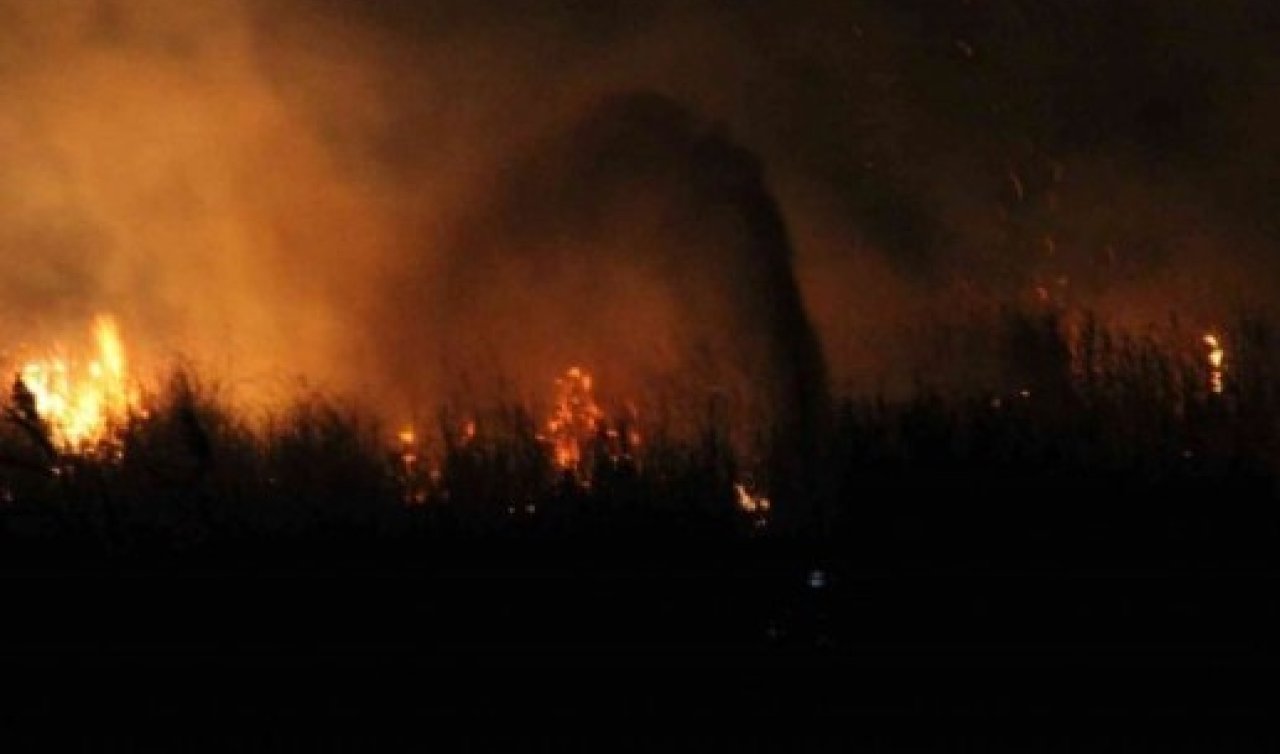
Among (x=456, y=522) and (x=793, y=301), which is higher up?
(x=793, y=301)

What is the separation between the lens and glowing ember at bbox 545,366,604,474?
48.4 feet

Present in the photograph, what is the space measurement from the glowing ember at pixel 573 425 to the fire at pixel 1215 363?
518cm

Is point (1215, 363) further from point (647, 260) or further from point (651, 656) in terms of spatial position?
point (647, 260)

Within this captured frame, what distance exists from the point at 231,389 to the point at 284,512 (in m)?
4.89

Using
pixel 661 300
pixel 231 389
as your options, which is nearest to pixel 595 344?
pixel 661 300

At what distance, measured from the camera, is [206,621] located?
10.1 meters

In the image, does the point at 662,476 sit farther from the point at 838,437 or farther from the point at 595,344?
the point at 595,344

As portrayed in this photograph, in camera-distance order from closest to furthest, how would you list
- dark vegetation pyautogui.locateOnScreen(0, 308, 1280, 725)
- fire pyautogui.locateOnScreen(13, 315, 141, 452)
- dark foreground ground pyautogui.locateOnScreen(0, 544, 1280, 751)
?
dark foreground ground pyautogui.locateOnScreen(0, 544, 1280, 751)
dark vegetation pyautogui.locateOnScreen(0, 308, 1280, 725)
fire pyautogui.locateOnScreen(13, 315, 141, 452)

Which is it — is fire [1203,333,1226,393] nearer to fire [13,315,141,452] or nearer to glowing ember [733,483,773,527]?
glowing ember [733,483,773,527]

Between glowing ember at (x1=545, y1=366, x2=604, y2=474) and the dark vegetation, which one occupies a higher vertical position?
glowing ember at (x1=545, y1=366, x2=604, y2=474)

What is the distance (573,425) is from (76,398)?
16.7 ft

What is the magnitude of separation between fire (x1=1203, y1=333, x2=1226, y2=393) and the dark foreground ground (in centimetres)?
489

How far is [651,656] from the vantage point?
8.70 m

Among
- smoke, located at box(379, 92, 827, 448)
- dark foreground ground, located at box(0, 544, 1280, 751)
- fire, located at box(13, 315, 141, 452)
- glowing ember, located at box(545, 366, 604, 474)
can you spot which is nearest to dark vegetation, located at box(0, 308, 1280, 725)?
dark foreground ground, located at box(0, 544, 1280, 751)
